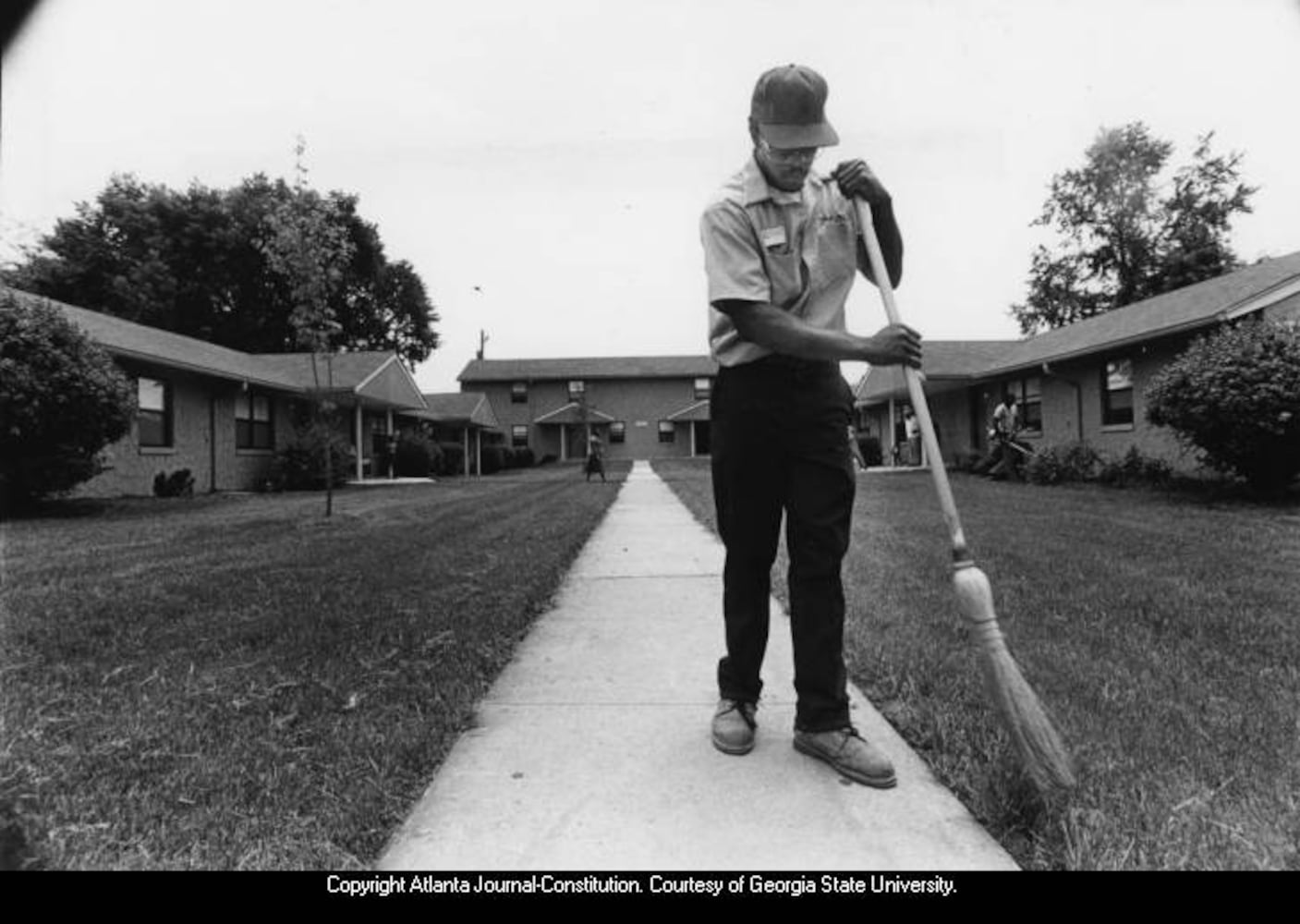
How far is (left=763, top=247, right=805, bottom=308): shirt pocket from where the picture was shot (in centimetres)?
246

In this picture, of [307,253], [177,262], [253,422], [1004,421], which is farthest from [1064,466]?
[177,262]

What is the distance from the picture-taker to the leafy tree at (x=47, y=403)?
982cm

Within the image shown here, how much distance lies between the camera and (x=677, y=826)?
6.53 ft

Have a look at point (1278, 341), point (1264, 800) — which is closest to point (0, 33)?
point (1264, 800)

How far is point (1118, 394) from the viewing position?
16.6 meters

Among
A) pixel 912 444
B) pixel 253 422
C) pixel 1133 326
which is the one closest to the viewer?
pixel 1133 326

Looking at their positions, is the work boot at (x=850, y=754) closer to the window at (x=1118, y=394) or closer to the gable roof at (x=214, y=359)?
the gable roof at (x=214, y=359)

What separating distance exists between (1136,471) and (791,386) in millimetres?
14724

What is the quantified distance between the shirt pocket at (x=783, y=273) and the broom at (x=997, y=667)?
11.0 inches

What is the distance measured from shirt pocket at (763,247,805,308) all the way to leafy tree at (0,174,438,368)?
1301 inches

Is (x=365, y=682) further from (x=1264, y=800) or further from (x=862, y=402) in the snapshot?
(x=862, y=402)

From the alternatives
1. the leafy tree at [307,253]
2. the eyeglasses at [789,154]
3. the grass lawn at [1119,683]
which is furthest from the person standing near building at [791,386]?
the leafy tree at [307,253]

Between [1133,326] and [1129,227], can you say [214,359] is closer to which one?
[1133,326]

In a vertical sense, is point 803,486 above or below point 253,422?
below
